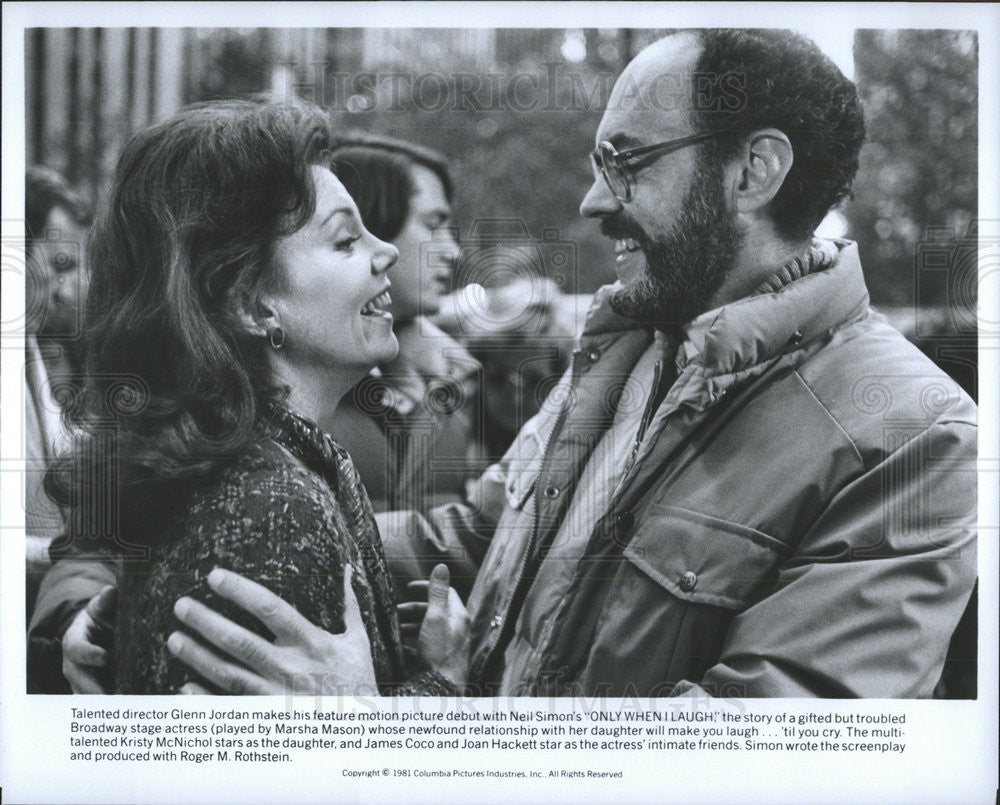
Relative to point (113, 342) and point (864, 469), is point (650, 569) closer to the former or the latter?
point (864, 469)

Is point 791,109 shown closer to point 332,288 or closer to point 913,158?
point 913,158

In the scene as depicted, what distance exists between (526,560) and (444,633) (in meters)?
0.38

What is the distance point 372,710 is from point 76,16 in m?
2.64

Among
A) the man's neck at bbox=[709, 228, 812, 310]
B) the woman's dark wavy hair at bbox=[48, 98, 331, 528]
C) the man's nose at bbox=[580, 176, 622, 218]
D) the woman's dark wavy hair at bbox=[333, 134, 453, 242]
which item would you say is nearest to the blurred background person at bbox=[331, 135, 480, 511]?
the woman's dark wavy hair at bbox=[333, 134, 453, 242]

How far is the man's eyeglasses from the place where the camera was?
4.02m

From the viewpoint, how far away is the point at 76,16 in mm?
4148

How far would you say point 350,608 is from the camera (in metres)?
3.94

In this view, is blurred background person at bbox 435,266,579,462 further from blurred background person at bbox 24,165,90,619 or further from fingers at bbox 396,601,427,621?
blurred background person at bbox 24,165,90,619

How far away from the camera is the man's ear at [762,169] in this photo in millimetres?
3967

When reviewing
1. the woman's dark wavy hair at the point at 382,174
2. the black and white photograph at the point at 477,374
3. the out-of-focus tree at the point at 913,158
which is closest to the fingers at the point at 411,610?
the black and white photograph at the point at 477,374

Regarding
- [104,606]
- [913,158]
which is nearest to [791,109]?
[913,158]

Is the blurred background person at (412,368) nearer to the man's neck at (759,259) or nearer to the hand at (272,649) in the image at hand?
the hand at (272,649)

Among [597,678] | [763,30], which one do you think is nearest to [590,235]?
[763,30]

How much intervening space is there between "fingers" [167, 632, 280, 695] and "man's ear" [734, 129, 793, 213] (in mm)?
2287
